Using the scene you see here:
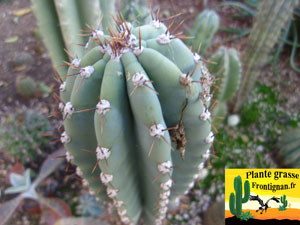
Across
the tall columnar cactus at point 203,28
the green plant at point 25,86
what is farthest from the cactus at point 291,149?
the green plant at point 25,86

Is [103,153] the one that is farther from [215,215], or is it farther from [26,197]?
[26,197]

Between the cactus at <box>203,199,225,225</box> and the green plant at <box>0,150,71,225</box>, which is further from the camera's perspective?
the green plant at <box>0,150,71,225</box>

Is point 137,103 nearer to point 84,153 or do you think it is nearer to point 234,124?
→ point 84,153

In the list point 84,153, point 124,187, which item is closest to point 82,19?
point 84,153

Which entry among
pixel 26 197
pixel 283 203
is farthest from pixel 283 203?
pixel 26 197

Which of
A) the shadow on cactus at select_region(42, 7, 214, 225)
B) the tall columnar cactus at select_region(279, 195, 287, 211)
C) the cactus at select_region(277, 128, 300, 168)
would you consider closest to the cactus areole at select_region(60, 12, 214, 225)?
the shadow on cactus at select_region(42, 7, 214, 225)

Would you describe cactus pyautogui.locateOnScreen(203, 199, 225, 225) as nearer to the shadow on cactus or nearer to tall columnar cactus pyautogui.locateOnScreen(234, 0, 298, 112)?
the shadow on cactus
